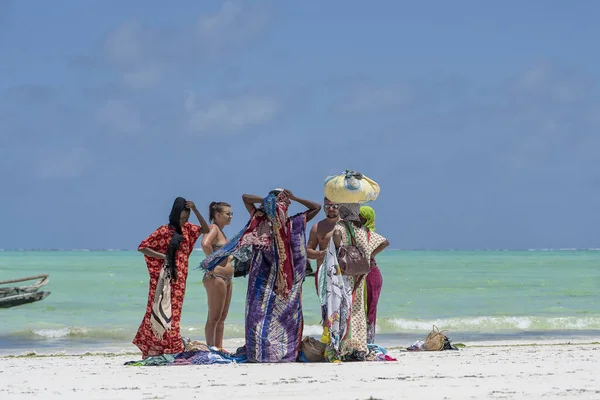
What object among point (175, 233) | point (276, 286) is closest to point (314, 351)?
point (276, 286)

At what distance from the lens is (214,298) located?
854 cm

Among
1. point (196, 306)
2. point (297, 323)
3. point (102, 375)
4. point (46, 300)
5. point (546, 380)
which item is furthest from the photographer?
point (46, 300)

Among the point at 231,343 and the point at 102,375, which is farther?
the point at 231,343

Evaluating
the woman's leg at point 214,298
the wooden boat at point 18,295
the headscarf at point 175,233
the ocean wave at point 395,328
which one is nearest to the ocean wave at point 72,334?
the ocean wave at point 395,328

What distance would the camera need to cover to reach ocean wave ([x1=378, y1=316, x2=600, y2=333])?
595 inches

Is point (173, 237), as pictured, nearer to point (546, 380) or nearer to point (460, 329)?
point (546, 380)

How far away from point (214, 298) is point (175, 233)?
2.63 feet

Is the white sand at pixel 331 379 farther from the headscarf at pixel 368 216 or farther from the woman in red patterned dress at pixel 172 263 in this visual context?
the headscarf at pixel 368 216

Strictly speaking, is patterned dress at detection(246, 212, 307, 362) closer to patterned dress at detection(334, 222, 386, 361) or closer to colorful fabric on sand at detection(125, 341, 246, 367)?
colorful fabric on sand at detection(125, 341, 246, 367)

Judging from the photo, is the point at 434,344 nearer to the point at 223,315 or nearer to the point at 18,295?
the point at 223,315

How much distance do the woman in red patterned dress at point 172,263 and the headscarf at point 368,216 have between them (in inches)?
62.4

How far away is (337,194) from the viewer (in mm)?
8141

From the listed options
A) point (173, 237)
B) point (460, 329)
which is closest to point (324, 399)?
point (173, 237)

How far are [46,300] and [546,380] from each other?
2068cm
